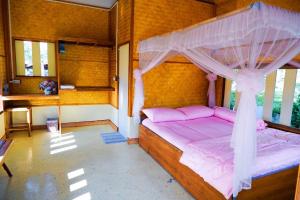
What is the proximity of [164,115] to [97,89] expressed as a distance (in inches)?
77.7

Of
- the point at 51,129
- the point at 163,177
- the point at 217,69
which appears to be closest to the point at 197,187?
the point at 163,177

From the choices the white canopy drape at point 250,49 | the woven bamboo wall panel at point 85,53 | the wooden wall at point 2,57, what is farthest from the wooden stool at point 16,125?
the white canopy drape at point 250,49

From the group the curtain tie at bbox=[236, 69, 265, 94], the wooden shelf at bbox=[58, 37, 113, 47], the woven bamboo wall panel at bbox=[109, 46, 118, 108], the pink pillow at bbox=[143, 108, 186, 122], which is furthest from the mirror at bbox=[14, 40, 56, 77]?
the curtain tie at bbox=[236, 69, 265, 94]

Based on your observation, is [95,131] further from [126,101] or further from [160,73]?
[160,73]

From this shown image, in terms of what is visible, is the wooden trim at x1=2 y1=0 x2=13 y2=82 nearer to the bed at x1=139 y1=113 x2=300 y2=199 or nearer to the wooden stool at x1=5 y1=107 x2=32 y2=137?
the wooden stool at x1=5 y1=107 x2=32 y2=137

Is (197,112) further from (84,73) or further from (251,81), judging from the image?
(84,73)

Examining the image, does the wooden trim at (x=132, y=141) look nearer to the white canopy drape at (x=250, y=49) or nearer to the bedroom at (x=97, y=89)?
the bedroom at (x=97, y=89)

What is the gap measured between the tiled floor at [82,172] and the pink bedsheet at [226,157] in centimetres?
50

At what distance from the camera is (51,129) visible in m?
4.70

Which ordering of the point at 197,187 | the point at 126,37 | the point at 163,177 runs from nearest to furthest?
1. the point at 197,187
2. the point at 163,177
3. the point at 126,37

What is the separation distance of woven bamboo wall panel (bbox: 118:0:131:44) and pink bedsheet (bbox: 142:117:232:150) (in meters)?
1.76

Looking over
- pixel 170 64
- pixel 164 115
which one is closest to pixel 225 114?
pixel 164 115

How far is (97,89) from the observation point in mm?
4922

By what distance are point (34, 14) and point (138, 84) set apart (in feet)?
9.37
